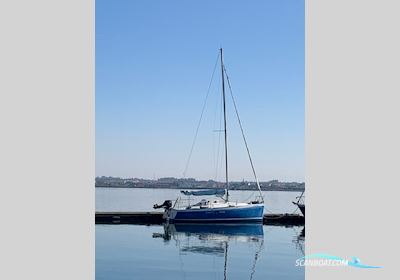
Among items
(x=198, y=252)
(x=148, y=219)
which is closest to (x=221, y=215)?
(x=148, y=219)

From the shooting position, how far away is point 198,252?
17.3 meters

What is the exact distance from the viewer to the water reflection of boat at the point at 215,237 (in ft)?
57.2

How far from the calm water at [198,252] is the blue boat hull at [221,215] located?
980 millimetres

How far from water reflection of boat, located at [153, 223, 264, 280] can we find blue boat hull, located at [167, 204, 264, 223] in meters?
0.39

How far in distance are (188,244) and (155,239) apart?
6.30 feet

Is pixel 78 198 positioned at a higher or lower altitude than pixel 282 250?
higher

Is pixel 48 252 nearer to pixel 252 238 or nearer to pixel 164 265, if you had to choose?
pixel 164 265

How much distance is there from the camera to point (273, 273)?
13352 millimetres
